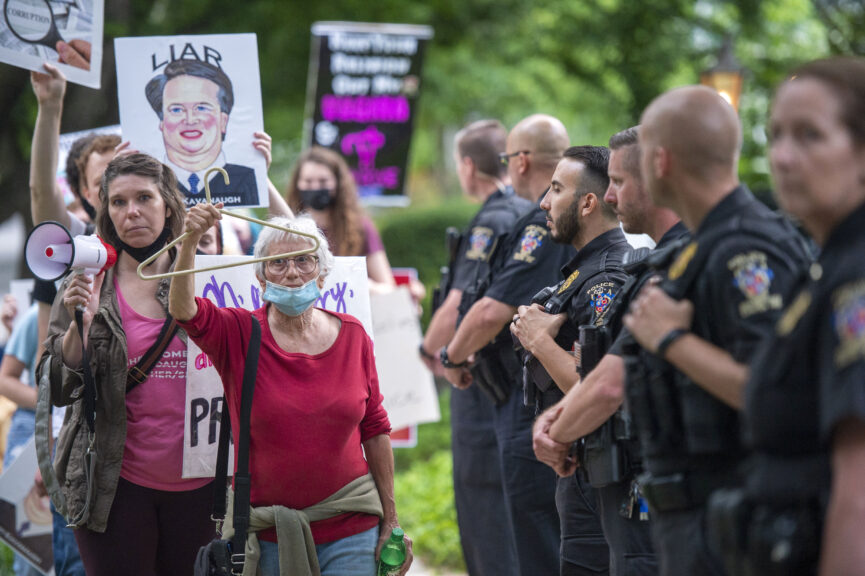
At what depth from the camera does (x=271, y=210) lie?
4699 millimetres

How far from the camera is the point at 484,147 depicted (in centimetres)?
621

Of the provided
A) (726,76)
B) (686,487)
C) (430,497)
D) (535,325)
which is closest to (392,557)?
(535,325)

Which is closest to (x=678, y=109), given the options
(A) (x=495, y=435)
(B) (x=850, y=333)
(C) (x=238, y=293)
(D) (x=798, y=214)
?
(D) (x=798, y=214)

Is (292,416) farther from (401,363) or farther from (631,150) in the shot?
(401,363)

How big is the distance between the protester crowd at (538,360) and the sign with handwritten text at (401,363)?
49cm

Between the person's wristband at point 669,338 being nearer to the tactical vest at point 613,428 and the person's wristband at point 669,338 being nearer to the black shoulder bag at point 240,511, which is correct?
the tactical vest at point 613,428

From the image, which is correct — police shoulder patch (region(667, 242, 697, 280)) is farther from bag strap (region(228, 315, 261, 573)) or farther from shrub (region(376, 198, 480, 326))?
shrub (region(376, 198, 480, 326))

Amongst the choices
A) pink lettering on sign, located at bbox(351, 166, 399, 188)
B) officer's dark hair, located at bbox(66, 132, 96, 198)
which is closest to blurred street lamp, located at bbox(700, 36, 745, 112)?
pink lettering on sign, located at bbox(351, 166, 399, 188)

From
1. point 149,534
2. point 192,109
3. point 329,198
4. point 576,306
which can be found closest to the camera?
point 576,306

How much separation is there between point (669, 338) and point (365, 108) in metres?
6.58

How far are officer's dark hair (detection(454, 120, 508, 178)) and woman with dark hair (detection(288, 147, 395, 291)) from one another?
0.94 metres

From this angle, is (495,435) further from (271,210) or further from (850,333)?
(850,333)

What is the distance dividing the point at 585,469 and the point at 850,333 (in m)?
1.61

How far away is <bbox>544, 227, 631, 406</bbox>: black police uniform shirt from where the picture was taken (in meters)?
3.72
